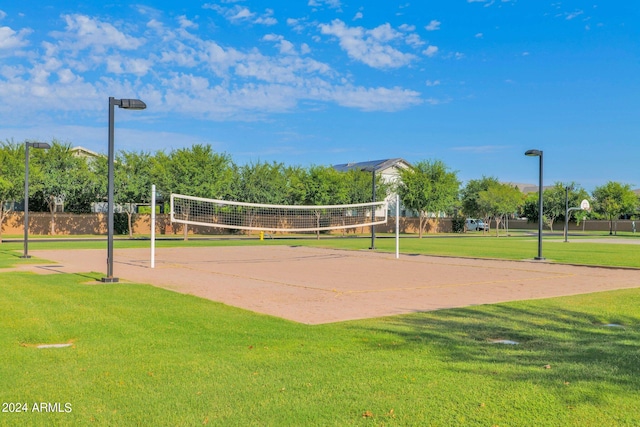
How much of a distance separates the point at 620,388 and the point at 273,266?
612 inches

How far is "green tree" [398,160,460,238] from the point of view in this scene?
5603 cm

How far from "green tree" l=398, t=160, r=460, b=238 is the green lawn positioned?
46.6m

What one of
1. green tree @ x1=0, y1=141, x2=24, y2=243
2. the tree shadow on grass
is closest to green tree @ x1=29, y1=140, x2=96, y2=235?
green tree @ x1=0, y1=141, x2=24, y2=243

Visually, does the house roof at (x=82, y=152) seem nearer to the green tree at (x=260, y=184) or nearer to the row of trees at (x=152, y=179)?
the row of trees at (x=152, y=179)

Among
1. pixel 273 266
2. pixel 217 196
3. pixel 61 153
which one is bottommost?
pixel 273 266

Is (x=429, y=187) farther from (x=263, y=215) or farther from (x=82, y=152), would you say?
(x=82, y=152)

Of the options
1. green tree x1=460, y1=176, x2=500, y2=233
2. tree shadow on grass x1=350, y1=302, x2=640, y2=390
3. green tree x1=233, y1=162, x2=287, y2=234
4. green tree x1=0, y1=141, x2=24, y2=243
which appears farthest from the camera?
green tree x1=460, y1=176, x2=500, y2=233

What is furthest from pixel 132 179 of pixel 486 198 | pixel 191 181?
pixel 486 198

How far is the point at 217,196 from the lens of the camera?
163 ft

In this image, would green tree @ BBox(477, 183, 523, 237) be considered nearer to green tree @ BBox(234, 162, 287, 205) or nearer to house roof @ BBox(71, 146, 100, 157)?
green tree @ BBox(234, 162, 287, 205)

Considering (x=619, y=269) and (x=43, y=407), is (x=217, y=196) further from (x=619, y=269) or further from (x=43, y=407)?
(x=43, y=407)

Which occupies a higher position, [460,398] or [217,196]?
[217,196]

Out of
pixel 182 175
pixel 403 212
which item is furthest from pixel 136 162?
pixel 403 212

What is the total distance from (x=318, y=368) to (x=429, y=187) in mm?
51023
